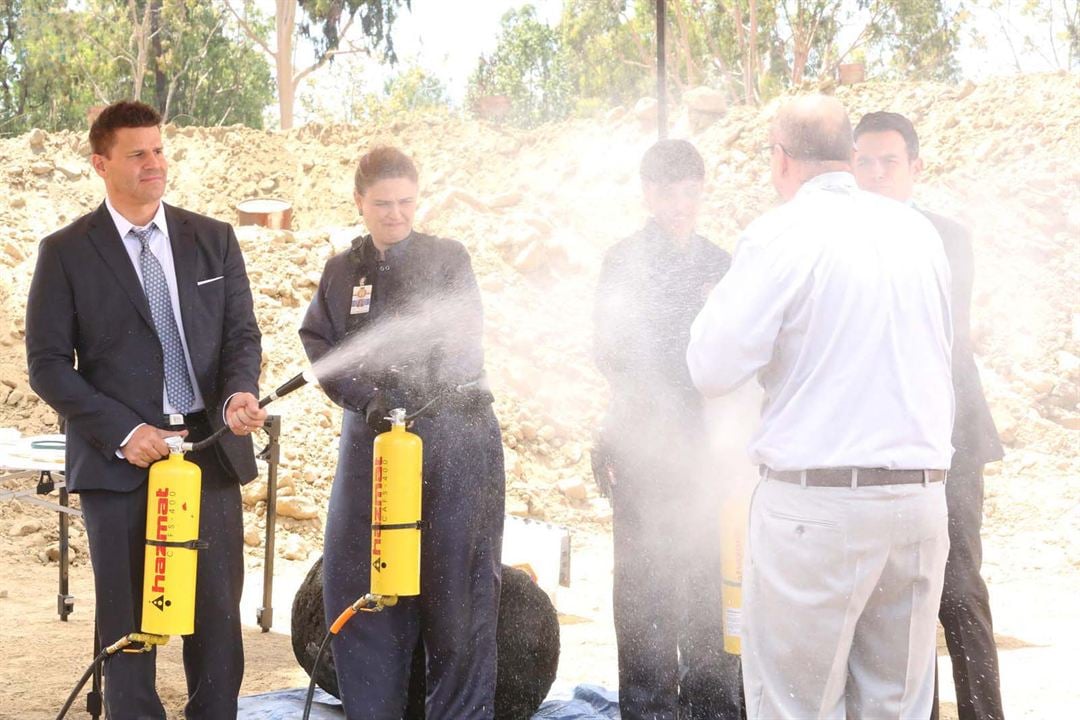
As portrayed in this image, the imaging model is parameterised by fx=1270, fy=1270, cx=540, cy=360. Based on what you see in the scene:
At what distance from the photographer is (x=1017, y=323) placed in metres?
13.5

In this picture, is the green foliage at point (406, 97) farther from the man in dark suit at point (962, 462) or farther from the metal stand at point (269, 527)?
the man in dark suit at point (962, 462)

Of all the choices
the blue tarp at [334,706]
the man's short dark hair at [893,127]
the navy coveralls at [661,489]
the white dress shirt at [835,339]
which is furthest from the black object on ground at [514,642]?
the man's short dark hair at [893,127]

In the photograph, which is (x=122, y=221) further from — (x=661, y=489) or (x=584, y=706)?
(x=584, y=706)

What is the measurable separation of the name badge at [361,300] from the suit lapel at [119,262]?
657 millimetres

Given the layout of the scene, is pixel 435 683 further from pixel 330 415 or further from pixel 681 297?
pixel 330 415

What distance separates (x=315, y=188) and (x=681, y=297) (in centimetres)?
1347

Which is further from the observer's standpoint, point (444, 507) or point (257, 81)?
point (257, 81)

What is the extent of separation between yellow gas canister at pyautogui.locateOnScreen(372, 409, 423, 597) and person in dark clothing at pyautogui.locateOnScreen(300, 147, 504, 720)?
21 cm

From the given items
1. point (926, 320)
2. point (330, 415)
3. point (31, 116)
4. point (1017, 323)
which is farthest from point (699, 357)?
point (31, 116)

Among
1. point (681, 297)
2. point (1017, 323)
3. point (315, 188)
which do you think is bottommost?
point (681, 297)

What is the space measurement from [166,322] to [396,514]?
1.00 metres

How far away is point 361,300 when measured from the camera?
4.29m

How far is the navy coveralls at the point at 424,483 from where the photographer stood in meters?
4.25

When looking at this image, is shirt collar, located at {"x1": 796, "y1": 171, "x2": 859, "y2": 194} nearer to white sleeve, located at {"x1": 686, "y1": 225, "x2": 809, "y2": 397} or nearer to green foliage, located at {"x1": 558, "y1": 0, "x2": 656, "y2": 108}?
white sleeve, located at {"x1": 686, "y1": 225, "x2": 809, "y2": 397}
